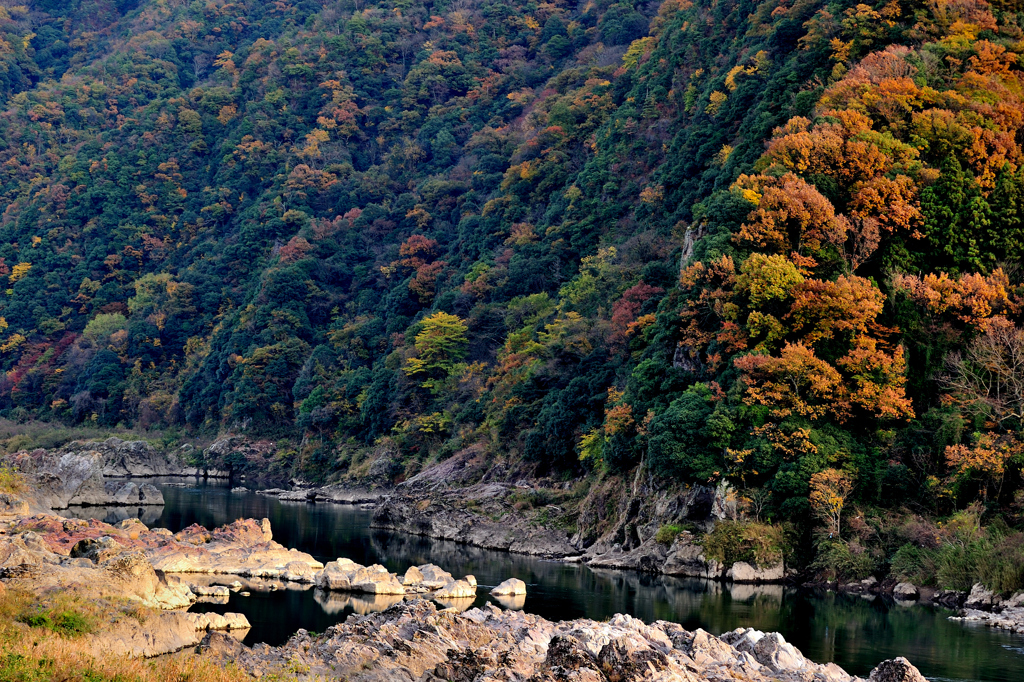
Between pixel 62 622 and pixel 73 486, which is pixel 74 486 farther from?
pixel 62 622

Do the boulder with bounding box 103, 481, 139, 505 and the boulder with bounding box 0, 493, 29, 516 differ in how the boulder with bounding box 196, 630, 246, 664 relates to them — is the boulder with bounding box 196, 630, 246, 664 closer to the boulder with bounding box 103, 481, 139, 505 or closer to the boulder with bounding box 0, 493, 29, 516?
the boulder with bounding box 0, 493, 29, 516

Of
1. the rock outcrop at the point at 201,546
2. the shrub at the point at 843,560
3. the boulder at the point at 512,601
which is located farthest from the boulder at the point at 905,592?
the rock outcrop at the point at 201,546

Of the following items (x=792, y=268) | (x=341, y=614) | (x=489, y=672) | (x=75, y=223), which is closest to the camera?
(x=489, y=672)

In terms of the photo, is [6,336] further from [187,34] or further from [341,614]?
[341,614]

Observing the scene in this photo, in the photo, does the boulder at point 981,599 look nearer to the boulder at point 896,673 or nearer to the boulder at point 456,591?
the boulder at point 896,673

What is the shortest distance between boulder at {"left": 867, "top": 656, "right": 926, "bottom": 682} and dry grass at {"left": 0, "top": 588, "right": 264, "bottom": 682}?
44.2 ft

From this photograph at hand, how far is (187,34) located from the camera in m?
156

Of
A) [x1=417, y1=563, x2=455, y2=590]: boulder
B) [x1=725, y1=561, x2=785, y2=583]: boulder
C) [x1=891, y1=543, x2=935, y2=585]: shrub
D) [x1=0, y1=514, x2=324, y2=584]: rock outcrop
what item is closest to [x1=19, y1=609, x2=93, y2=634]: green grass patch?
[x1=0, y1=514, x2=324, y2=584]: rock outcrop

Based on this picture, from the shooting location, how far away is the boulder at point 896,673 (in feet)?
73.9

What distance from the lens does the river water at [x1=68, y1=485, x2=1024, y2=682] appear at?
93.8ft

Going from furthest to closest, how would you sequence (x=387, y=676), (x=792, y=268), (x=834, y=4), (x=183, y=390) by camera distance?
1. (x=183, y=390)
2. (x=834, y=4)
3. (x=792, y=268)
4. (x=387, y=676)

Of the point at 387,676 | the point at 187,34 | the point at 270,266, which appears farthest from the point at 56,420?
the point at 387,676

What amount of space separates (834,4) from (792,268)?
86.6ft

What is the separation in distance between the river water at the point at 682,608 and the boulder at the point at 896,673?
338 centimetres
